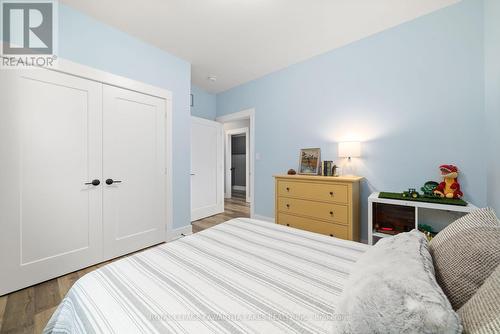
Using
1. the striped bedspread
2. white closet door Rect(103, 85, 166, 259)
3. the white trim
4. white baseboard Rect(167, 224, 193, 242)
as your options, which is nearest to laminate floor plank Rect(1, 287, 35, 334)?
white closet door Rect(103, 85, 166, 259)

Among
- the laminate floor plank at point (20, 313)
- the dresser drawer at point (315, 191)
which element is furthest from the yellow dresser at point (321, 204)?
the laminate floor plank at point (20, 313)

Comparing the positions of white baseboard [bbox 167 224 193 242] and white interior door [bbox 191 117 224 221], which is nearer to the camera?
white baseboard [bbox 167 224 193 242]

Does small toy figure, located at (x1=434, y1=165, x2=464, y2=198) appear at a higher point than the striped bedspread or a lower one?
higher

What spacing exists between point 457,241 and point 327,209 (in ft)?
5.75

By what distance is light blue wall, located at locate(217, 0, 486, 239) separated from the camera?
1.96 m

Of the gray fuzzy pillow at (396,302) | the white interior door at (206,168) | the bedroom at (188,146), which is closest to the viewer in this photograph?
the gray fuzzy pillow at (396,302)

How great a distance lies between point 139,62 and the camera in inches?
101

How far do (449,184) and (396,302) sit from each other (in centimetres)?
220

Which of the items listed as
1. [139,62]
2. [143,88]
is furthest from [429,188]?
[139,62]

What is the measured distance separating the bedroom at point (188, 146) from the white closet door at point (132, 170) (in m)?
0.02

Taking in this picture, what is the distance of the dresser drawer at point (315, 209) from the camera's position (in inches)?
91.3

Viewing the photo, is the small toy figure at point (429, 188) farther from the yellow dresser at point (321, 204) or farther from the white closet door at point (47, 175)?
the white closet door at point (47, 175)

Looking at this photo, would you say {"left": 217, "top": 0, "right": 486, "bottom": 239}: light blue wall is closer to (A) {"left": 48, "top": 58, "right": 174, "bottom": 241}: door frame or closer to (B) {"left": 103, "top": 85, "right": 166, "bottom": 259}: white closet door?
(A) {"left": 48, "top": 58, "right": 174, "bottom": 241}: door frame

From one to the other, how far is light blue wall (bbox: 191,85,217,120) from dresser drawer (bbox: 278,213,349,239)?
265 centimetres
